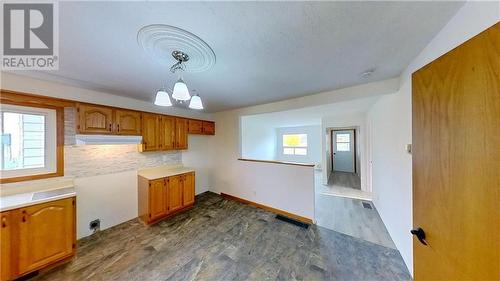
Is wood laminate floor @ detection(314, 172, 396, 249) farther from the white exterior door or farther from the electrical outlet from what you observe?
the electrical outlet

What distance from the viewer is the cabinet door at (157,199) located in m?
2.76

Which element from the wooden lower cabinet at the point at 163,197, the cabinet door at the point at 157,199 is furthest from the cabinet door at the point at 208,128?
Answer: the cabinet door at the point at 157,199

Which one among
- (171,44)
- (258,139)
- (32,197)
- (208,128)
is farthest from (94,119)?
(258,139)

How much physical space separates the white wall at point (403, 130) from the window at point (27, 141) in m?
4.14

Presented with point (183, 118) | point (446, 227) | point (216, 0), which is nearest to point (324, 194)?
point (446, 227)

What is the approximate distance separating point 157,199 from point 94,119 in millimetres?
1550

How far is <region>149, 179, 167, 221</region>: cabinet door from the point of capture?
2758 mm

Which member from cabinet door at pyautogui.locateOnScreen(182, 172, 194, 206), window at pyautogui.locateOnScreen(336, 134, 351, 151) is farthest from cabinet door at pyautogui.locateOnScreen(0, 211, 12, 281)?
window at pyautogui.locateOnScreen(336, 134, 351, 151)

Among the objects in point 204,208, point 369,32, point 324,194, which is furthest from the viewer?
point 324,194

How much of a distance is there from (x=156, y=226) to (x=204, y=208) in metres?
0.95

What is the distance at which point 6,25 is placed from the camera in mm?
1098

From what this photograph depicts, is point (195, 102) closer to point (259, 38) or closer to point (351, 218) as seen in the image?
point (259, 38)

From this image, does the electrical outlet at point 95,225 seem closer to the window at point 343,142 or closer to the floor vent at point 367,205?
the floor vent at point 367,205

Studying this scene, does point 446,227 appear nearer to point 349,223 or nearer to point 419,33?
point 419,33
